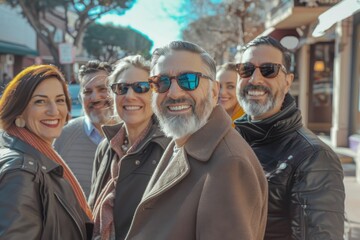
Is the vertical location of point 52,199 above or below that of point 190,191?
below

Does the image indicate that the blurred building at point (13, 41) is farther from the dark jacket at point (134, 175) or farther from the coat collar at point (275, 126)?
the coat collar at point (275, 126)

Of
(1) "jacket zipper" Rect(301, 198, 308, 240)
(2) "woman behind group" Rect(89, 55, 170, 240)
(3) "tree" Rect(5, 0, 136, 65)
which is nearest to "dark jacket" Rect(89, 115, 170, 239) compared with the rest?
(2) "woman behind group" Rect(89, 55, 170, 240)

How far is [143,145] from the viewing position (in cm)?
234

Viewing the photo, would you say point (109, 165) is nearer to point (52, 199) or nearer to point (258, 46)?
point (52, 199)

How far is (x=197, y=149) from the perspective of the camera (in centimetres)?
158

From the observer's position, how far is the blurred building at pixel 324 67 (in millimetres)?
9570

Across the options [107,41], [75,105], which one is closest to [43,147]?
[75,105]

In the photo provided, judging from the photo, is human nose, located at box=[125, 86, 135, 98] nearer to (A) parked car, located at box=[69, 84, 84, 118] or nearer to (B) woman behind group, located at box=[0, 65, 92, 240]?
(B) woman behind group, located at box=[0, 65, 92, 240]

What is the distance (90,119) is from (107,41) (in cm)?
4587

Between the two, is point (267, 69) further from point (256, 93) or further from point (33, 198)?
point (33, 198)

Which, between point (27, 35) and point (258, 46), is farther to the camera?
point (27, 35)

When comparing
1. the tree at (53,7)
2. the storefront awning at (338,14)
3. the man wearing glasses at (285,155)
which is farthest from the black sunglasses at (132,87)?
the tree at (53,7)

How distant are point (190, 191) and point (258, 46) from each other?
1185 mm

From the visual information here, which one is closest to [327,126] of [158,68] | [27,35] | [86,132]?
[86,132]
